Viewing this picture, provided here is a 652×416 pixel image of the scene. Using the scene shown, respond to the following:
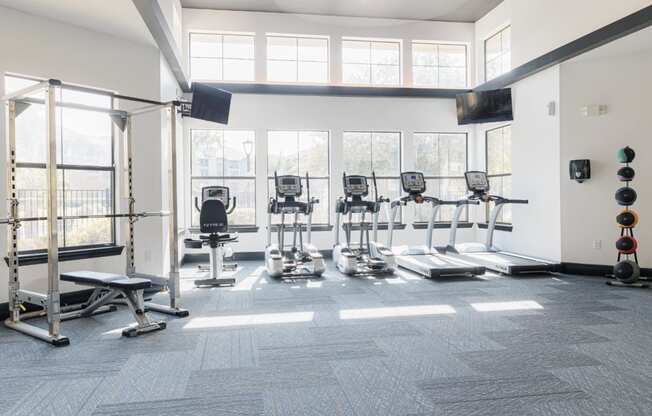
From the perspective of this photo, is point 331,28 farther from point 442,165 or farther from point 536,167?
point 536,167

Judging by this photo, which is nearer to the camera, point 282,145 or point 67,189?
point 67,189

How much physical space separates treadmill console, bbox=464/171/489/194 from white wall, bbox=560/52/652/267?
4.31ft

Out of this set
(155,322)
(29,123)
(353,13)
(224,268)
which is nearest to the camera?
(155,322)

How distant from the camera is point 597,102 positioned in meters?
6.69

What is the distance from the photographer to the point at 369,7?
8492 millimetres

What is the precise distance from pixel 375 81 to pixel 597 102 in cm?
405

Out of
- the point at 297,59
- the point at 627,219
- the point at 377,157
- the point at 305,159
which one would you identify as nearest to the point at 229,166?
the point at 305,159

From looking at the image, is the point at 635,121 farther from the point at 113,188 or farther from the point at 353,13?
the point at 113,188

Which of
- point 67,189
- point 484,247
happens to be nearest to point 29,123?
point 67,189

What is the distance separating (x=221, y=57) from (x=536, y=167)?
611 cm

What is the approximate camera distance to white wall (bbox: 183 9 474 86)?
850cm

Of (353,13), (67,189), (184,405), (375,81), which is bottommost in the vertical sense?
(184,405)

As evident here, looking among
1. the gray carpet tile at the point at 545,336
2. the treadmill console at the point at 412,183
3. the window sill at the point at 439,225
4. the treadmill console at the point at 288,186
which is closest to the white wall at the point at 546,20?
the treadmill console at the point at 412,183

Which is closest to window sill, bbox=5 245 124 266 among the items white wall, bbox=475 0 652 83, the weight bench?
the weight bench
